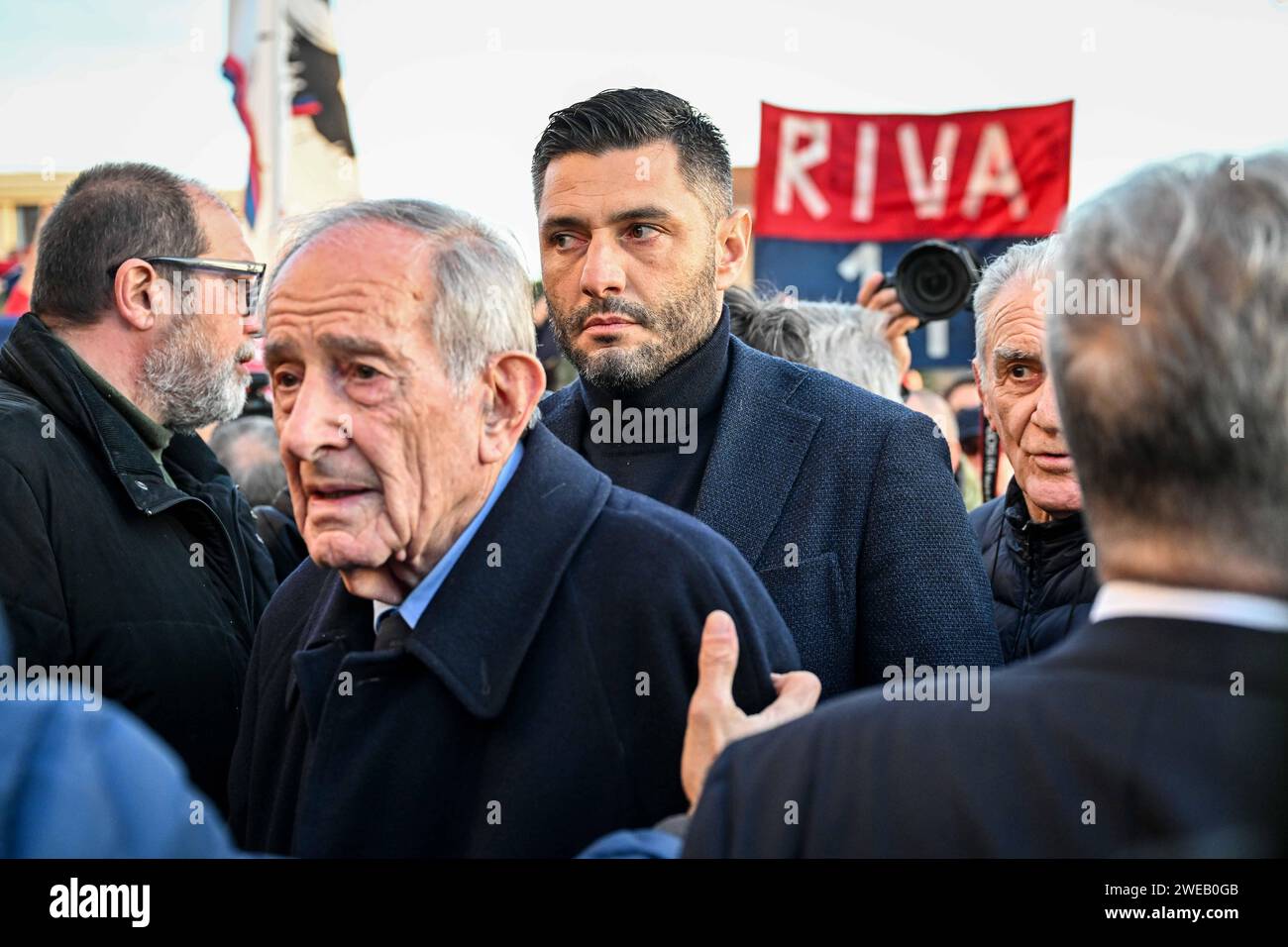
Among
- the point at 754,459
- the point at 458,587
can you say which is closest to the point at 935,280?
the point at 754,459

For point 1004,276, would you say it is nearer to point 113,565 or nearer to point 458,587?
point 458,587

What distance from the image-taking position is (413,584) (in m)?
2.16

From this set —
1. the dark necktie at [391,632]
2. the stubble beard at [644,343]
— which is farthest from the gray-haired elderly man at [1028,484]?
the dark necktie at [391,632]

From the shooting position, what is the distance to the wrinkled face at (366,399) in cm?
205

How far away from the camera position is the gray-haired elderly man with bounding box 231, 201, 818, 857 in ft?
6.49

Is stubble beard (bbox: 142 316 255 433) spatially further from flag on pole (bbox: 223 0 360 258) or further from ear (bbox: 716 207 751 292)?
flag on pole (bbox: 223 0 360 258)

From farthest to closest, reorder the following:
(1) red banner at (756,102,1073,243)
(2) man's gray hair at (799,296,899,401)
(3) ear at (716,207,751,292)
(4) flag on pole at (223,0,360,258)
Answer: (4) flag on pole at (223,0,360,258) → (1) red banner at (756,102,1073,243) → (2) man's gray hair at (799,296,899,401) → (3) ear at (716,207,751,292)

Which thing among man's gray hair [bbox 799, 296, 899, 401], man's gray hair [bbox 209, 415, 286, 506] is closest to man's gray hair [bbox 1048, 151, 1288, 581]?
man's gray hair [bbox 799, 296, 899, 401]

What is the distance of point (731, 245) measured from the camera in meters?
3.25

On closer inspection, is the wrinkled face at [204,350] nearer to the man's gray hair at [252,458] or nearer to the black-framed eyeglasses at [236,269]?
the black-framed eyeglasses at [236,269]

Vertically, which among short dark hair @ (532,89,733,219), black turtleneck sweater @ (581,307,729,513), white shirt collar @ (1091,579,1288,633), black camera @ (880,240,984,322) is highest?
short dark hair @ (532,89,733,219)

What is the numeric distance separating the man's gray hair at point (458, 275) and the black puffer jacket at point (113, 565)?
1021 millimetres
